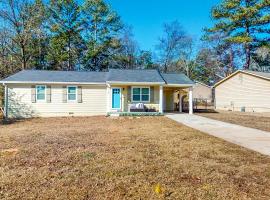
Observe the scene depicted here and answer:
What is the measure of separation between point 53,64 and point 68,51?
299 cm

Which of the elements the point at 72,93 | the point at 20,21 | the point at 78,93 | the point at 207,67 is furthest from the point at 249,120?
the point at 207,67

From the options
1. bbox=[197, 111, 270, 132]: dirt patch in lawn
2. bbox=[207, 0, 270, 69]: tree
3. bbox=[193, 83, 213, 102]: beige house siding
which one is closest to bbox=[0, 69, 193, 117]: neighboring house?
bbox=[197, 111, 270, 132]: dirt patch in lawn

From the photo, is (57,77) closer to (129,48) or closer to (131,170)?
(131,170)

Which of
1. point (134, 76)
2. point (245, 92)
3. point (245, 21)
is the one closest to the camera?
point (134, 76)

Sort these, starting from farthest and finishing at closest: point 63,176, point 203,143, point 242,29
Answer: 1. point 242,29
2. point 203,143
3. point 63,176

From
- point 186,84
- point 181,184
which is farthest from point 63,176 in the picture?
point 186,84

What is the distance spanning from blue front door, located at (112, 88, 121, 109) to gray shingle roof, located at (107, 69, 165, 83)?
0.97 m

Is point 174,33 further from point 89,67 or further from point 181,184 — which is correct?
point 181,184

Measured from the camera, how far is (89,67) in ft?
112

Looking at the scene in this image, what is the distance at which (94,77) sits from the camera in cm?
1989

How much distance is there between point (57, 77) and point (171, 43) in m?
29.7

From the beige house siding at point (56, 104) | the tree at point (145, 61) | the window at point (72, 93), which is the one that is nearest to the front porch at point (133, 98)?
the beige house siding at point (56, 104)

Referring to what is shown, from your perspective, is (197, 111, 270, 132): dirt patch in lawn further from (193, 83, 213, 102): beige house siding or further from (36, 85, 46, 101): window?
(193, 83, 213, 102): beige house siding

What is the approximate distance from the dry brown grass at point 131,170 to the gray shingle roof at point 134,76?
10.7 meters
